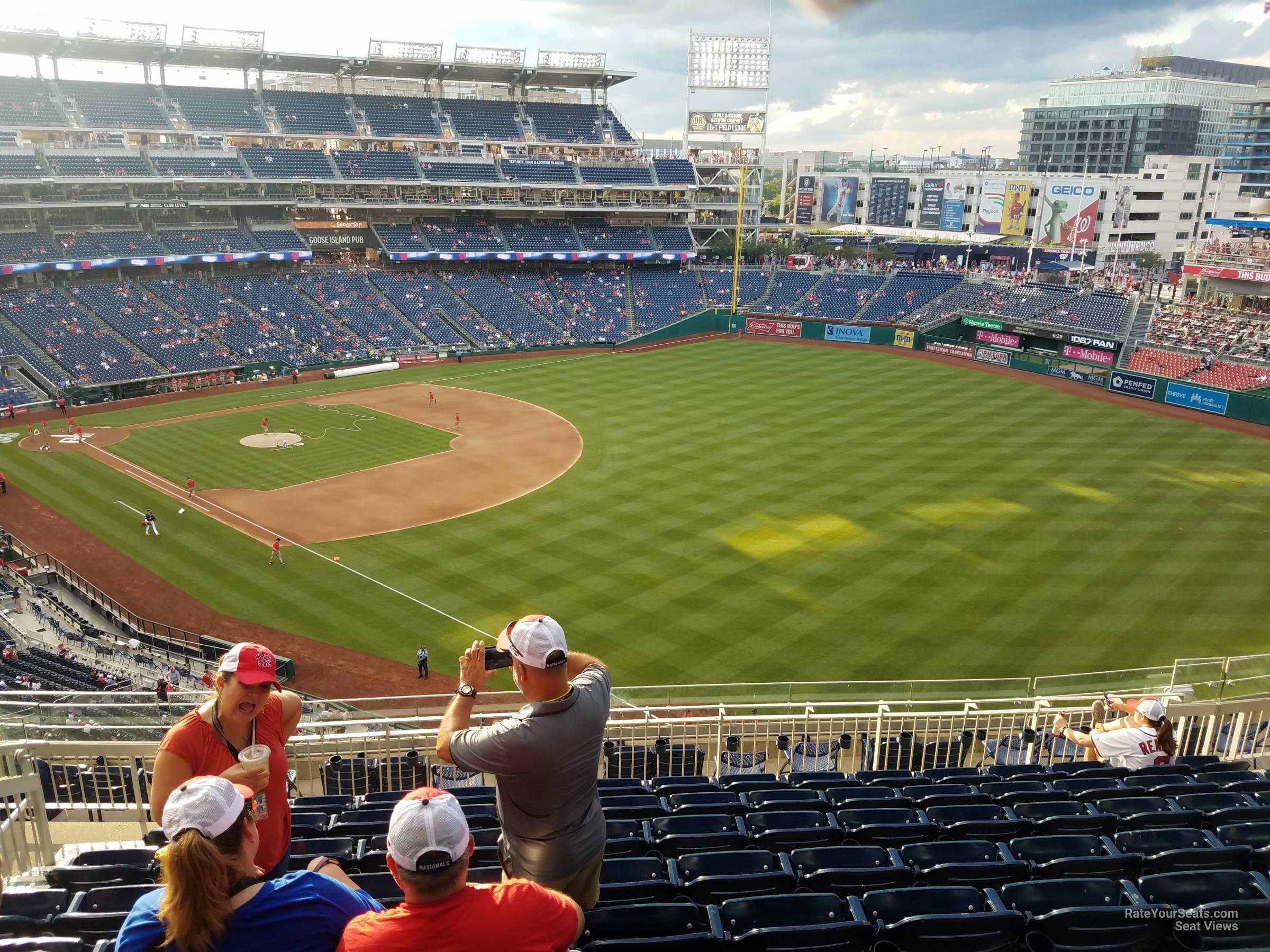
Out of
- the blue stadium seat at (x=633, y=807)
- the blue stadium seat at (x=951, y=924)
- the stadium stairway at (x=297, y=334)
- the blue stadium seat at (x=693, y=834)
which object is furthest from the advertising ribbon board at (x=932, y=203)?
the blue stadium seat at (x=951, y=924)

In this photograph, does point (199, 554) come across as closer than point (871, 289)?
Yes

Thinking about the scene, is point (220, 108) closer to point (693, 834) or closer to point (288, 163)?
point (288, 163)

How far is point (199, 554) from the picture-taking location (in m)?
31.2

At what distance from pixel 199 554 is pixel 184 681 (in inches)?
414

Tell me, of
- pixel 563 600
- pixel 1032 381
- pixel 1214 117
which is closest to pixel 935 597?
pixel 563 600

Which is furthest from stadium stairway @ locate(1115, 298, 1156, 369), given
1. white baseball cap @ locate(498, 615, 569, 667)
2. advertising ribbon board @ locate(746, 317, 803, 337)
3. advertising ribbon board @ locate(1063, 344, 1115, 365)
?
white baseball cap @ locate(498, 615, 569, 667)

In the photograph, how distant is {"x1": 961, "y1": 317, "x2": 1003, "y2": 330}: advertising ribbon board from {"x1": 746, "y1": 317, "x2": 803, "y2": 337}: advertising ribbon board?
13217mm

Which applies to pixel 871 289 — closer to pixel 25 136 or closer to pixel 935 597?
pixel 935 597

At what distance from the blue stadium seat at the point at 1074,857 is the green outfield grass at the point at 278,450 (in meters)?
36.0

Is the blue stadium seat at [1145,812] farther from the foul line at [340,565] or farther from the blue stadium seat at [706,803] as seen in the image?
the foul line at [340,565]

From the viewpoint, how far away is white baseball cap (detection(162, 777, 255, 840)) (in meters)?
3.74

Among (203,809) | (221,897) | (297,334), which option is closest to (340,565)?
(203,809)

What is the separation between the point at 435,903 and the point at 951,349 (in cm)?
6963

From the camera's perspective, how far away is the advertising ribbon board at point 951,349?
2613 inches
